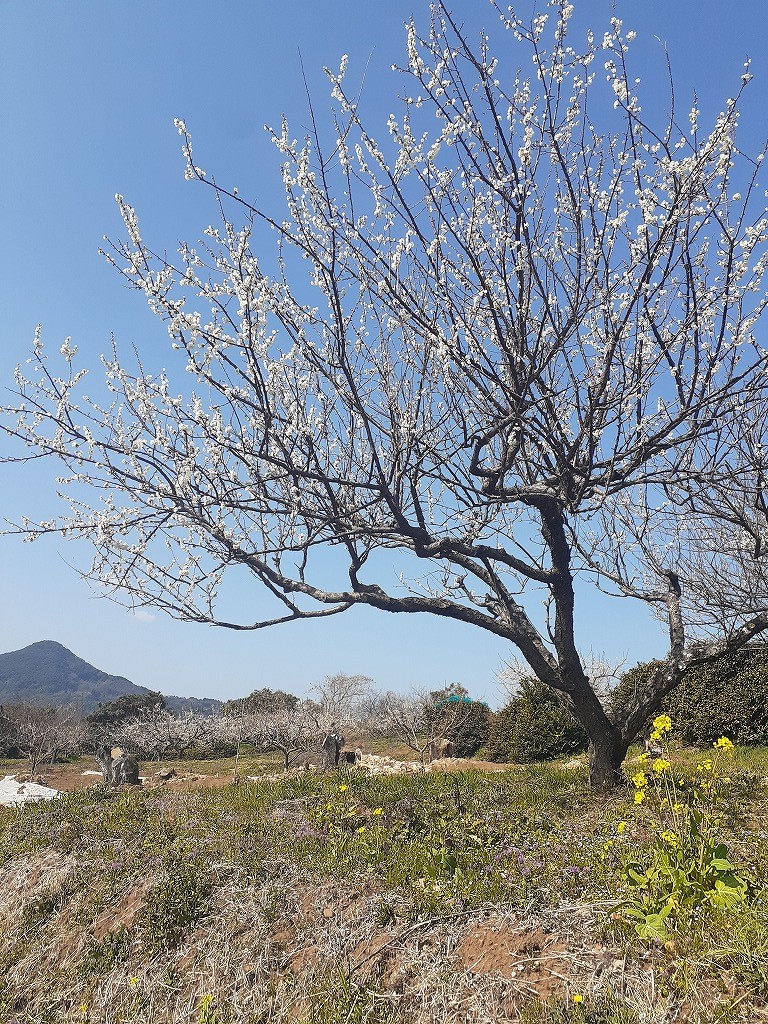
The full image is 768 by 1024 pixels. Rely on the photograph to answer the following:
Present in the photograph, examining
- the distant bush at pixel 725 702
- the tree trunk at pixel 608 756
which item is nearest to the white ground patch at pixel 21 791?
the tree trunk at pixel 608 756

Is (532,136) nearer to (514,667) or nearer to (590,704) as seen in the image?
(590,704)

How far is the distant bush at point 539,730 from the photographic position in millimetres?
15523

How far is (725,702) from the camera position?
1266cm

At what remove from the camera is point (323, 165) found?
441cm

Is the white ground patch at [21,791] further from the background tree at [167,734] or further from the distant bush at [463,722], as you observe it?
the background tree at [167,734]

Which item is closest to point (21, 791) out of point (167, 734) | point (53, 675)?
point (167, 734)

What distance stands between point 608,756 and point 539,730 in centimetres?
984

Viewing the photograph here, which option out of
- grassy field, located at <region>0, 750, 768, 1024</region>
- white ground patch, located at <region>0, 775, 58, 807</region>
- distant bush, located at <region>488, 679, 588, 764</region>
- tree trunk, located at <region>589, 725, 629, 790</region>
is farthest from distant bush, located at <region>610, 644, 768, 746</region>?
white ground patch, located at <region>0, 775, 58, 807</region>

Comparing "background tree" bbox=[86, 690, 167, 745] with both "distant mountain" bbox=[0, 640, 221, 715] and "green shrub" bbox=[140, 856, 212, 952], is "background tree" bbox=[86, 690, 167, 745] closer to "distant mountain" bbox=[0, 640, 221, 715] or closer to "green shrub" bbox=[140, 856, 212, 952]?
"green shrub" bbox=[140, 856, 212, 952]

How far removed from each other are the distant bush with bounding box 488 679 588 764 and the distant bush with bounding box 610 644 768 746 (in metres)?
2.07

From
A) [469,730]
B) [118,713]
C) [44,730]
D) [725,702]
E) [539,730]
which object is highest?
[725,702]

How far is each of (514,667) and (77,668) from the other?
532ft

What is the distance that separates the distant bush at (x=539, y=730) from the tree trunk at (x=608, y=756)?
8.79 m

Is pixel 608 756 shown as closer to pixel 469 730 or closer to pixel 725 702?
pixel 725 702
